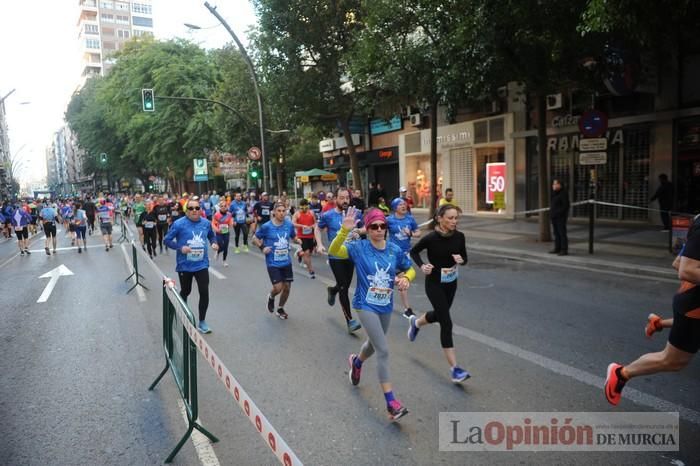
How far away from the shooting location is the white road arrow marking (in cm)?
1038

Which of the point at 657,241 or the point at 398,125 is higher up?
the point at 398,125

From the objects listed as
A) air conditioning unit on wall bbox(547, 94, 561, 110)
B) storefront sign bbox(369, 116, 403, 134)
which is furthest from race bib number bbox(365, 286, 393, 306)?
storefront sign bbox(369, 116, 403, 134)

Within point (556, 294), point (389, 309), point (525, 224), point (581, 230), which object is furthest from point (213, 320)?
point (525, 224)

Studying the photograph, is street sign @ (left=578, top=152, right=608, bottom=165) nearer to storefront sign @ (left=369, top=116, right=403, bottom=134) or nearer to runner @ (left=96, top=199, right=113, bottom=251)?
runner @ (left=96, top=199, right=113, bottom=251)

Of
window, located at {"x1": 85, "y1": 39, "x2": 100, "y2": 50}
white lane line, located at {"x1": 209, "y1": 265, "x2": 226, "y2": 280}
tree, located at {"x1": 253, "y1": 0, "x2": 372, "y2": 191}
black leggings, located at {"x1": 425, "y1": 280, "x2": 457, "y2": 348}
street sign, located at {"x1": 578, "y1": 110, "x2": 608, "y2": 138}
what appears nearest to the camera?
black leggings, located at {"x1": 425, "y1": 280, "x2": 457, "y2": 348}

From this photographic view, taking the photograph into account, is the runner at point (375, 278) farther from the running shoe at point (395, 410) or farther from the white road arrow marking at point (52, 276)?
the white road arrow marking at point (52, 276)

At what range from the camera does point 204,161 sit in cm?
3719

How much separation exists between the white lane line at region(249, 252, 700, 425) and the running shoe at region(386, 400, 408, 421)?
6.06 ft

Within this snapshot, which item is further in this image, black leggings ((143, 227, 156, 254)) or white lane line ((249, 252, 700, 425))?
black leggings ((143, 227, 156, 254))

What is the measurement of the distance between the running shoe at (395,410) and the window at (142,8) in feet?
436

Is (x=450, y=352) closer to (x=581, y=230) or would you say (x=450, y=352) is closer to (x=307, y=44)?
(x=581, y=230)

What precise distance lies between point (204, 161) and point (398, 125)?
15094 millimetres

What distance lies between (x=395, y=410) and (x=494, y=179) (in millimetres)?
20180

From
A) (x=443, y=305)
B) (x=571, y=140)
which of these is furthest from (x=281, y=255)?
(x=571, y=140)
